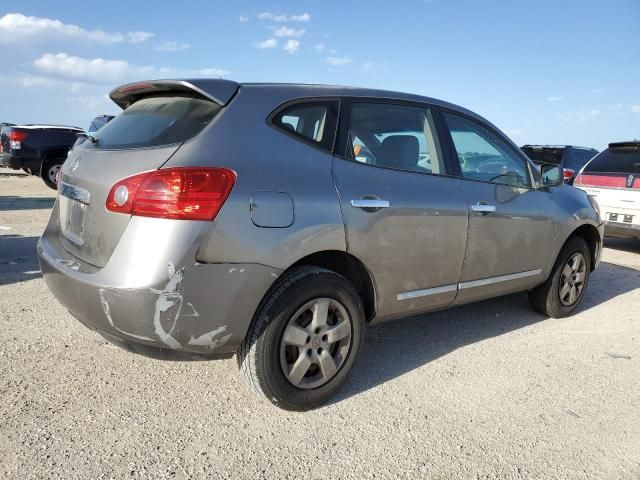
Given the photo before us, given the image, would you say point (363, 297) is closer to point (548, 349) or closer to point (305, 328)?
point (305, 328)

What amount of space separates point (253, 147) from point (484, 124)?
2124 mm

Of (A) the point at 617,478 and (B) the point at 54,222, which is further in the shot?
(B) the point at 54,222

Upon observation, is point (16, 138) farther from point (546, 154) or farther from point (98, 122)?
point (546, 154)

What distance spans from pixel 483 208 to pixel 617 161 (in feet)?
18.6

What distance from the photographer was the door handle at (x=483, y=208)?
143 inches

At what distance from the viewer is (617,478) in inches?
96.7

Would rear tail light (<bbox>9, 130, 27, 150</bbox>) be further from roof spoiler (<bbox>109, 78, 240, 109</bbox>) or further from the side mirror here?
the side mirror

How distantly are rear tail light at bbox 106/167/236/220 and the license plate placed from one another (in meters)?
0.39

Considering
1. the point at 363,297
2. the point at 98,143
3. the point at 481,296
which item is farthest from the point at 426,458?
the point at 98,143

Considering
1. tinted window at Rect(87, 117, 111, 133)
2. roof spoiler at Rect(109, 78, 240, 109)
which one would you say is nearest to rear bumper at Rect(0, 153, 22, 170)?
tinted window at Rect(87, 117, 111, 133)

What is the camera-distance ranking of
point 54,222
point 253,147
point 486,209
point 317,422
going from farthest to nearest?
1. point 486,209
2. point 54,222
3. point 317,422
4. point 253,147

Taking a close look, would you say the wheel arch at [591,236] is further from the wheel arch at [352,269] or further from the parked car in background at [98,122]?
the parked car in background at [98,122]

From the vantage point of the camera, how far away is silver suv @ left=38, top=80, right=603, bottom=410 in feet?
7.89

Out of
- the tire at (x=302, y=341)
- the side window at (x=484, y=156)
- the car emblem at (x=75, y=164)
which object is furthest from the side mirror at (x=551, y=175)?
the car emblem at (x=75, y=164)
